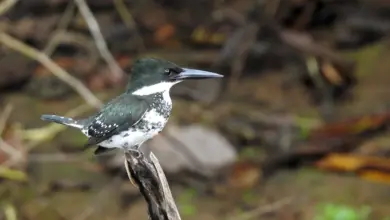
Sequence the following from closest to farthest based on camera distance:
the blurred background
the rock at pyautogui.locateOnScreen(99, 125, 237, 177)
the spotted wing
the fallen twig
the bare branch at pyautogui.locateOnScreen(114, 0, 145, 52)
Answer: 1. the spotted wing
2. the fallen twig
3. the blurred background
4. the rock at pyautogui.locateOnScreen(99, 125, 237, 177)
5. the bare branch at pyautogui.locateOnScreen(114, 0, 145, 52)

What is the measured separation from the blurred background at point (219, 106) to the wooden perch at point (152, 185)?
1306mm

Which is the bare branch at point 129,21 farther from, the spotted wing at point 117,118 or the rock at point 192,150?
the spotted wing at point 117,118

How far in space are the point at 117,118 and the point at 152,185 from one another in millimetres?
189

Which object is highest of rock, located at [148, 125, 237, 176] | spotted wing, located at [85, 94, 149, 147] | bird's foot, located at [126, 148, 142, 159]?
rock, located at [148, 125, 237, 176]

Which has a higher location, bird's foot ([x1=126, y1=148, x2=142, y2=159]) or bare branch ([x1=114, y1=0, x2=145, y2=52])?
bare branch ([x1=114, y1=0, x2=145, y2=52])

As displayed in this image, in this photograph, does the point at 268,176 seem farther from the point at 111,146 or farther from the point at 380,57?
the point at 111,146

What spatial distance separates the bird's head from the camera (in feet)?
5.38

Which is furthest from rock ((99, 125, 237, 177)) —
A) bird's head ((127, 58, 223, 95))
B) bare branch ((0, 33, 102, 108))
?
bird's head ((127, 58, 223, 95))

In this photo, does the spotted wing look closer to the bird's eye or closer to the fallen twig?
the bird's eye

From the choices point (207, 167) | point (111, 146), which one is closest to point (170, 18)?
point (207, 167)

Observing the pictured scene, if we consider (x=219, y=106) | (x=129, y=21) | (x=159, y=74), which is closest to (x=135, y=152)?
(x=159, y=74)

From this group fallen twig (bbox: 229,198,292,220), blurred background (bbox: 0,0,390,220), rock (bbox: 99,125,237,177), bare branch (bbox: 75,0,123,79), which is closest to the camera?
bare branch (bbox: 75,0,123,79)

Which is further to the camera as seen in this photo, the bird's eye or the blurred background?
the blurred background

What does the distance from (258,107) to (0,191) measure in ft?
4.88
